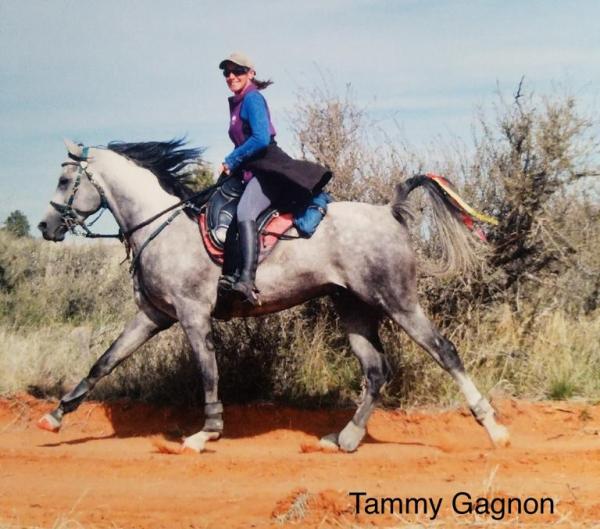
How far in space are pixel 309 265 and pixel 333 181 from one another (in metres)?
2.60

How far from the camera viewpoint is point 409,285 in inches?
318

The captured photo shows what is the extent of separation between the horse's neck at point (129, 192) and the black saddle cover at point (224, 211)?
2.05ft

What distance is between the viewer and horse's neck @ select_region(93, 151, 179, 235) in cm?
869

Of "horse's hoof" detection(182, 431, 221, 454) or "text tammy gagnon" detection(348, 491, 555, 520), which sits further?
"horse's hoof" detection(182, 431, 221, 454)

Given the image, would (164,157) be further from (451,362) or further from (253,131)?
(451,362)

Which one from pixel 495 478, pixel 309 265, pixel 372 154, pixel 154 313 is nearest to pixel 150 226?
pixel 154 313

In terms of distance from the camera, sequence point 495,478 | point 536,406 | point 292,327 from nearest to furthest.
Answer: point 495,478 → point 536,406 → point 292,327

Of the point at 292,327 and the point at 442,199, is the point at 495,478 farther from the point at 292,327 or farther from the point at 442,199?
the point at 292,327

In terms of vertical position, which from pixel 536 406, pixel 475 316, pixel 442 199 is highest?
pixel 442 199

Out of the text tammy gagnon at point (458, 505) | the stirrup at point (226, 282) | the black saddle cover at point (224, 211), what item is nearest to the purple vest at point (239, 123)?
the black saddle cover at point (224, 211)

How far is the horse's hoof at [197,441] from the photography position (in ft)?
26.5

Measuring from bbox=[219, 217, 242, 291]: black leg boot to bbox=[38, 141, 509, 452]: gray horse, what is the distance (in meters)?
0.14

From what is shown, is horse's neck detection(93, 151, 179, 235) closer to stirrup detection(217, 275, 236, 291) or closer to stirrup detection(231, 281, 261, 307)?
stirrup detection(217, 275, 236, 291)

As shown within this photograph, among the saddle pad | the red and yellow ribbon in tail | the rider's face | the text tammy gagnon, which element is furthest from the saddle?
the text tammy gagnon
